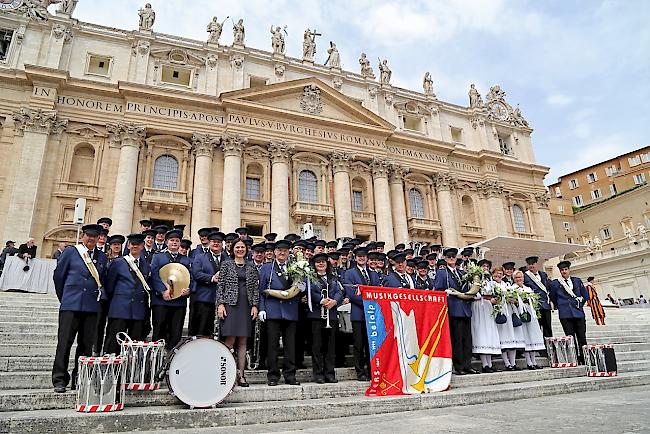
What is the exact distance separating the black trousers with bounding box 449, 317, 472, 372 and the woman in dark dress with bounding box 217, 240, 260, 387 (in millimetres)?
4178

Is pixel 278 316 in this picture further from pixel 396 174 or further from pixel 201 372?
pixel 396 174

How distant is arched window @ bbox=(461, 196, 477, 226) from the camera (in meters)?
31.9

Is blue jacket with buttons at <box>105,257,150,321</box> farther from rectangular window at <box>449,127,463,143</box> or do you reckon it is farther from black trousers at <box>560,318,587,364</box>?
rectangular window at <box>449,127,463,143</box>

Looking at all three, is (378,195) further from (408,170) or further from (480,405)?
(480,405)

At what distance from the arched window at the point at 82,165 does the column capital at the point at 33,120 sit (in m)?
1.81

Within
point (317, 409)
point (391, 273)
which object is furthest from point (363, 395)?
point (391, 273)

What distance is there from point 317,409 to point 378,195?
22.9 meters

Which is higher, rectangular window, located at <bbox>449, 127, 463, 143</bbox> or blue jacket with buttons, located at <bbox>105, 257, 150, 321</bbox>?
rectangular window, located at <bbox>449, 127, 463, 143</bbox>

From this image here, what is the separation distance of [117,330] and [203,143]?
19.5m

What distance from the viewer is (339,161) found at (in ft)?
88.1

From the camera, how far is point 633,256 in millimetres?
33000

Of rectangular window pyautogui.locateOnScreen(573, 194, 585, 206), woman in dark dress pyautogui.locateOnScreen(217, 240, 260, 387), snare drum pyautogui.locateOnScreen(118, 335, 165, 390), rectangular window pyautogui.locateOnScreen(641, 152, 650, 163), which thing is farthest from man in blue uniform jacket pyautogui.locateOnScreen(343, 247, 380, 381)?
rectangular window pyautogui.locateOnScreen(573, 194, 585, 206)

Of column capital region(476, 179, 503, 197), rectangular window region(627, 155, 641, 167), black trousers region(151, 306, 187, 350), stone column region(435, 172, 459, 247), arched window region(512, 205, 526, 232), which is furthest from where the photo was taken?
rectangular window region(627, 155, 641, 167)

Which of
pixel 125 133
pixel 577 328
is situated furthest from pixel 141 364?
pixel 125 133
